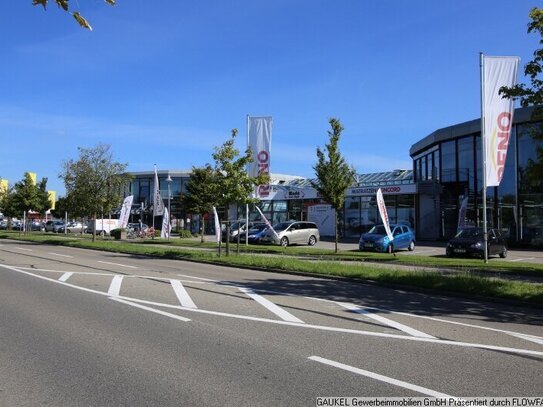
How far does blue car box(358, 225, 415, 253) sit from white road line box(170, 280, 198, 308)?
17.4 meters

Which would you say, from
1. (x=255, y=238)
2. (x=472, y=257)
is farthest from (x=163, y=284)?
(x=255, y=238)

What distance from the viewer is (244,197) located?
23.4m

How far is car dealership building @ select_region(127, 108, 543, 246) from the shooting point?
121ft

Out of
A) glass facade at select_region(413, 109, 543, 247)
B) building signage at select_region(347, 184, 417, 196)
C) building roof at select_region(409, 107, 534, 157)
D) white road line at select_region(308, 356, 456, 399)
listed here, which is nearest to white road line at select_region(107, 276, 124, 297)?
white road line at select_region(308, 356, 456, 399)

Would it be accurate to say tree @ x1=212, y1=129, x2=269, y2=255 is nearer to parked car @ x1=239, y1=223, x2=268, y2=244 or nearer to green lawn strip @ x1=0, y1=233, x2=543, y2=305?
green lawn strip @ x1=0, y1=233, x2=543, y2=305

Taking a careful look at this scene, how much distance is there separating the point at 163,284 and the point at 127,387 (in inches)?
337

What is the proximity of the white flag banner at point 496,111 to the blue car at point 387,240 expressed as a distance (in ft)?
32.1

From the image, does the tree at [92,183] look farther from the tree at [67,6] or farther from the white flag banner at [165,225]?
the tree at [67,6]

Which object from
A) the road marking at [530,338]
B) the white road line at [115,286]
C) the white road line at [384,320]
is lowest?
the road marking at [530,338]

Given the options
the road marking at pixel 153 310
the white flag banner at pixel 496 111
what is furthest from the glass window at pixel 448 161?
the road marking at pixel 153 310

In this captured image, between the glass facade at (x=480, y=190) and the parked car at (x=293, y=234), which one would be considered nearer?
the glass facade at (x=480, y=190)

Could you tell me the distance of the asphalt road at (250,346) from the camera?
211 inches

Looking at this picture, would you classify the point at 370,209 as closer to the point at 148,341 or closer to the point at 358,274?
the point at 358,274

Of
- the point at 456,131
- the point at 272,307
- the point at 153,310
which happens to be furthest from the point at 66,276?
the point at 456,131
